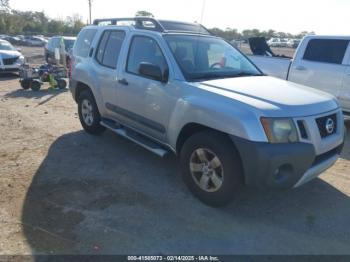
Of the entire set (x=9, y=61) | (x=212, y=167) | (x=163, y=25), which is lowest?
(x=9, y=61)

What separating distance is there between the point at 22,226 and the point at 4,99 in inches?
290

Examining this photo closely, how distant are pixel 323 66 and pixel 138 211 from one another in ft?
17.8

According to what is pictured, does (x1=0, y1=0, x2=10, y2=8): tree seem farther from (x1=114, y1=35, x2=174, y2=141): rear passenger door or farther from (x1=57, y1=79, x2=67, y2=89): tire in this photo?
(x1=114, y1=35, x2=174, y2=141): rear passenger door

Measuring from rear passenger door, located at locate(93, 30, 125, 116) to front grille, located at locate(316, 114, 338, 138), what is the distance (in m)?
2.97

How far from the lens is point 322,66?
750 centimetres

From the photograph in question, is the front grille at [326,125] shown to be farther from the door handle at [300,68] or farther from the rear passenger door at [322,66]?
the door handle at [300,68]

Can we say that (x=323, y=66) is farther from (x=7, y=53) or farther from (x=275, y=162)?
(x=7, y=53)

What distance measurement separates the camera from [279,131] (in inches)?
136

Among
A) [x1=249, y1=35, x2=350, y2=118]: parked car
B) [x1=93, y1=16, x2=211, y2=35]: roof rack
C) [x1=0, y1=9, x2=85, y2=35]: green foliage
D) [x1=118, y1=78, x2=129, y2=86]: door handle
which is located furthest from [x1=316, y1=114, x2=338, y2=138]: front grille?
[x1=0, y1=9, x2=85, y2=35]: green foliage

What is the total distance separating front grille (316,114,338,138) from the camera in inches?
149

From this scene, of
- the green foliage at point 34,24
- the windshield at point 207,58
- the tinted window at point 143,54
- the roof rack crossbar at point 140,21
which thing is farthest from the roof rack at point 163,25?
the green foliage at point 34,24

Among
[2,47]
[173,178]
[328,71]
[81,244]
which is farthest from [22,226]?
[2,47]

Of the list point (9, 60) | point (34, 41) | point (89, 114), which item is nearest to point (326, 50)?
point (89, 114)

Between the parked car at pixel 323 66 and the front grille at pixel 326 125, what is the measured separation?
3588 millimetres
